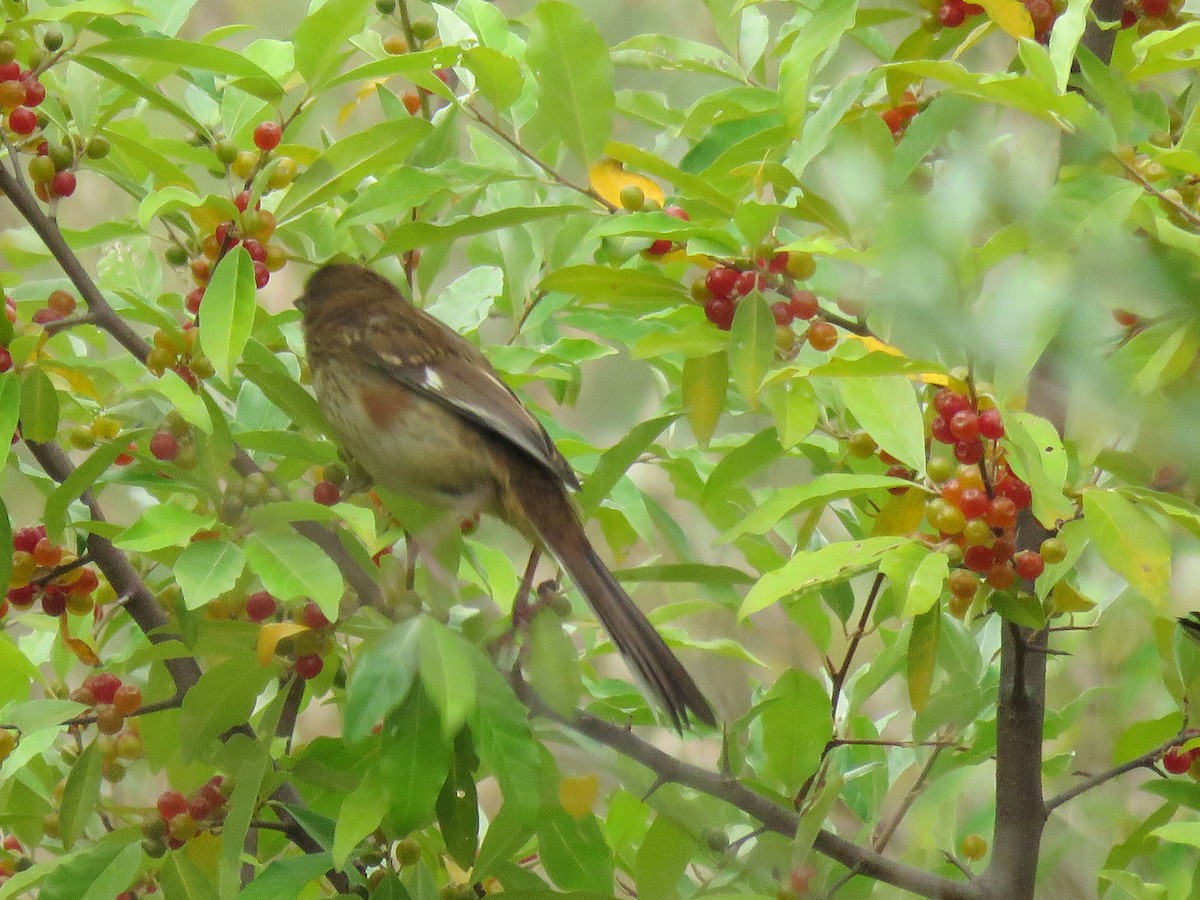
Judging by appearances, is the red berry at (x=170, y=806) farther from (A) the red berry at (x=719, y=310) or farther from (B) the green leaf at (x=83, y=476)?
(A) the red berry at (x=719, y=310)

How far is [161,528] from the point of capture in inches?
79.4

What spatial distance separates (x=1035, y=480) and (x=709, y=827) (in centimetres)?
77

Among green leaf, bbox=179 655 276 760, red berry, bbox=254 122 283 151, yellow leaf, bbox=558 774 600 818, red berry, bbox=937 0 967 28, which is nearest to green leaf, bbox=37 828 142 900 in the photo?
green leaf, bbox=179 655 276 760

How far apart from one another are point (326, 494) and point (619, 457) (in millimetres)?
629

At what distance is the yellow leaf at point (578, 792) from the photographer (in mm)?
1933

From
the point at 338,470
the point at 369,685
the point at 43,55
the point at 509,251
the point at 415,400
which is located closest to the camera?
the point at 369,685

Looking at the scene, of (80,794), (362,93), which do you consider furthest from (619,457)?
(362,93)

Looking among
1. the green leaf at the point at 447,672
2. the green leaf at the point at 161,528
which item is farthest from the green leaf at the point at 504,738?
the green leaf at the point at 161,528

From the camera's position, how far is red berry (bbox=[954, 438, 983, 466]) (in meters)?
1.93

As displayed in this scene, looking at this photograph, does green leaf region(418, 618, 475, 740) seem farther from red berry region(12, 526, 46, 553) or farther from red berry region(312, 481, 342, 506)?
red berry region(12, 526, 46, 553)

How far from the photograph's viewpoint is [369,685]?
1.64 metres

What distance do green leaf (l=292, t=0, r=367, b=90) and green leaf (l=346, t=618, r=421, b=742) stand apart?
1073 millimetres

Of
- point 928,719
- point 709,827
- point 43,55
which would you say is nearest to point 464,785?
point 709,827

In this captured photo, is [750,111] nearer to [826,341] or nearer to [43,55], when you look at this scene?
[826,341]
